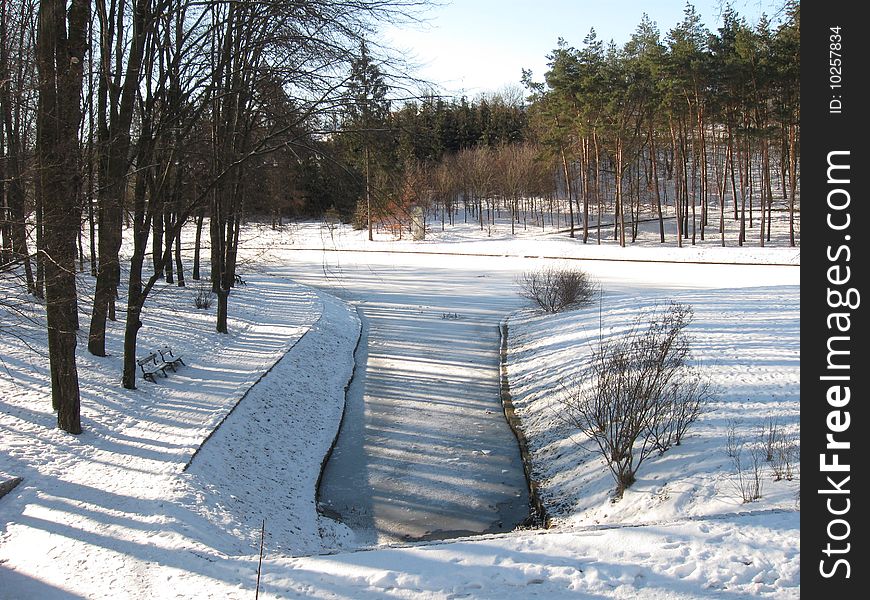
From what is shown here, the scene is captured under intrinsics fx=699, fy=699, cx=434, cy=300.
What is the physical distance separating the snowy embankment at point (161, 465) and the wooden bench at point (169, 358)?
24cm

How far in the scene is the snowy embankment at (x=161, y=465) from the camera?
269 inches

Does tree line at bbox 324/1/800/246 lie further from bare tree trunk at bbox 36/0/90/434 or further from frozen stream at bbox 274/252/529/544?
bare tree trunk at bbox 36/0/90/434

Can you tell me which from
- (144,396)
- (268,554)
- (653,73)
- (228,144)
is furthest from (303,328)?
(653,73)

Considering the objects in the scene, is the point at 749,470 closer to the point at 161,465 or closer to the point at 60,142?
the point at 161,465

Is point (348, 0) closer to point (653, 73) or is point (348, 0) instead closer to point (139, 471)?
point (139, 471)

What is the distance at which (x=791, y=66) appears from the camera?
35.5 metres

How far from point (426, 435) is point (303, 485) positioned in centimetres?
312

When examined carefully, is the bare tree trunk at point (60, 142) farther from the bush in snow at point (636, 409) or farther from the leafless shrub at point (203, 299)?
the leafless shrub at point (203, 299)

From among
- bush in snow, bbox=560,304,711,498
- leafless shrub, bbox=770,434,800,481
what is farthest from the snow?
bush in snow, bbox=560,304,711,498

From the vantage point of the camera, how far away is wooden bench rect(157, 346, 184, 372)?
14148mm

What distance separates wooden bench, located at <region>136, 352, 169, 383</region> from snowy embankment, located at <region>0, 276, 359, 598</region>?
0.23 metres

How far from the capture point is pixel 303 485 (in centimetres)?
1070

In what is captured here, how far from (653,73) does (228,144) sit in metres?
29.4

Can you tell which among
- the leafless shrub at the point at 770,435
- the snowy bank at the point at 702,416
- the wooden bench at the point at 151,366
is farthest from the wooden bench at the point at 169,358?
the leafless shrub at the point at 770,435
